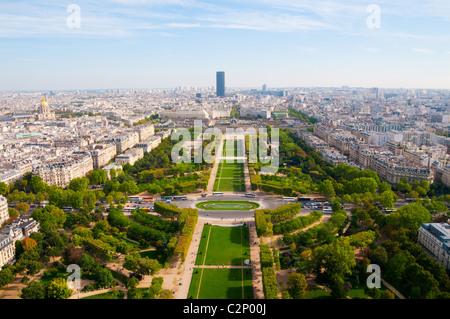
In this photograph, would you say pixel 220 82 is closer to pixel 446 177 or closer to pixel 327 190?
pixel 446 177

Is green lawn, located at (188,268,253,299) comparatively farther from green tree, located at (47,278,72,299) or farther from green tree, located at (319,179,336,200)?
green tree, located at (319,179,336,200)

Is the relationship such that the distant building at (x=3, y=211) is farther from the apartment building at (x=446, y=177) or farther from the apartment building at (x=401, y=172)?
the apartment building at (x=446, y=177)

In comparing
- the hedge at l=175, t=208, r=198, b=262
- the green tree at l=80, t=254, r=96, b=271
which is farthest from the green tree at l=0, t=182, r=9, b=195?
the hedge at l=175, t=208, r=198, b=262

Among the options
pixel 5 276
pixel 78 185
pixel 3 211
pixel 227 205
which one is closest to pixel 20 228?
pixel 3 211

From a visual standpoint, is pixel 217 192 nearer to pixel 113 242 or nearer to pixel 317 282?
pixel 113 242

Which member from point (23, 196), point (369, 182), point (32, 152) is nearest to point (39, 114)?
point (32, 152)

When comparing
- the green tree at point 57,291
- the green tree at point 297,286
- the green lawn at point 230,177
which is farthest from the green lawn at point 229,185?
the green tree at point 57,291
